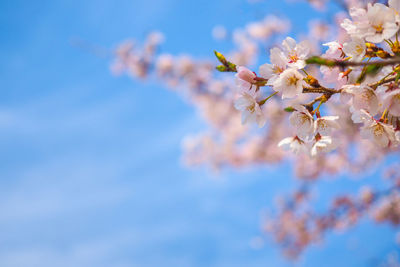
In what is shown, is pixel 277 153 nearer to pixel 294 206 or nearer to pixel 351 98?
pixel 294 206

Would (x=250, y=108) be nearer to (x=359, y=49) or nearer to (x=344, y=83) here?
(x=344, y=83)

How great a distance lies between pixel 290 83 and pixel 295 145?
1.62ft

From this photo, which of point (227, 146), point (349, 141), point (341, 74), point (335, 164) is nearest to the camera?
point (341, 74)

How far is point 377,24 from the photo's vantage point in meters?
1.30

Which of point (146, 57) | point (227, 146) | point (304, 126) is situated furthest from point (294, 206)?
point (304, 126)

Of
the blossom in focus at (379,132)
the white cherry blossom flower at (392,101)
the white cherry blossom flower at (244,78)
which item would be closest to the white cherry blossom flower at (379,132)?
the blossom in focus at (379,132)

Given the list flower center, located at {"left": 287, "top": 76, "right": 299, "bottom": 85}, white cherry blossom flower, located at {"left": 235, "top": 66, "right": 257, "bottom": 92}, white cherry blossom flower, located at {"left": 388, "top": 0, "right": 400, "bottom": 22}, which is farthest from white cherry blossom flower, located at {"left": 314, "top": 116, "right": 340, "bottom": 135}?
white cherry blossom flower, located at {"left": 388, "top": 0, "right": 400, "bottom": 22}

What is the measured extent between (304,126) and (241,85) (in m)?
0.41

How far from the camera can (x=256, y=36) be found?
485 inches

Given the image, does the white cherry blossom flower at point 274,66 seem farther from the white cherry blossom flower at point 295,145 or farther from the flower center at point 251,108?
the white cherry blossom flower at point 295,145

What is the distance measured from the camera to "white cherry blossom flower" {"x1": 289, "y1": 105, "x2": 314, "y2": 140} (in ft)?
4.98

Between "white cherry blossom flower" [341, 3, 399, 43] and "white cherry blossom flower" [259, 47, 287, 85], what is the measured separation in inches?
13.2

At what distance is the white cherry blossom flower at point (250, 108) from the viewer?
1.58 metres

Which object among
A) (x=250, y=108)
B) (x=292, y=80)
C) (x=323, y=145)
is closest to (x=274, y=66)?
(x=292, y=80)
